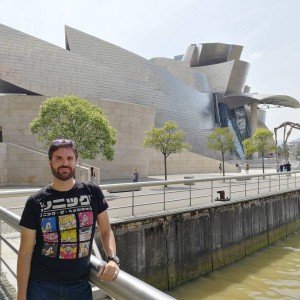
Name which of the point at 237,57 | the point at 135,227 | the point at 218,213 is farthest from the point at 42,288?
the point at 237,57

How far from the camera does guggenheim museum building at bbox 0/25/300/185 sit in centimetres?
2802

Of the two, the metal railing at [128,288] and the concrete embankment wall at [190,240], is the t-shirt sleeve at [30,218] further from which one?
the concrete embankment wall at [190,240]

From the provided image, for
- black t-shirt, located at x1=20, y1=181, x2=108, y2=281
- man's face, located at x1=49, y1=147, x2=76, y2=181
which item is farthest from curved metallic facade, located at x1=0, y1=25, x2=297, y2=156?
black t-shirt, located at x1=20, y1=181, x2=108, y2=281

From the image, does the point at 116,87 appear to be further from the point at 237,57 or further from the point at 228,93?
the point at 237,57

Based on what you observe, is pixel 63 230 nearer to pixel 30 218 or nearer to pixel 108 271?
pixel 30 218

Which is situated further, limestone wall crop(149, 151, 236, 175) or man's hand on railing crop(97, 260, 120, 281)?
limestone wall crop(149, 151, 236, 175)

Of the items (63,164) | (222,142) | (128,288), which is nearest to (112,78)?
(222,142)

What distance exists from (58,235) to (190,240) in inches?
354

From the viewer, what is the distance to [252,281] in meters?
10.0

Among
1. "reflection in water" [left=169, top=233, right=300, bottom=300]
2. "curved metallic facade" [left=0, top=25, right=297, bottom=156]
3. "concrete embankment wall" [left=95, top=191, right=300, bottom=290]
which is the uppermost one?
"curved metallic facade" [left=0, top=25, right=297, bottom=156]

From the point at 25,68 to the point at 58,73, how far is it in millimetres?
3523

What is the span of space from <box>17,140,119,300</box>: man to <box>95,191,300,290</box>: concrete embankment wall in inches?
253

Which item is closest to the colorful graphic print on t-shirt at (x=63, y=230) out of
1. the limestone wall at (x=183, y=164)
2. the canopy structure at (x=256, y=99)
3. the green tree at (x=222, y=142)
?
the limestone wall at (x=183, y=164)

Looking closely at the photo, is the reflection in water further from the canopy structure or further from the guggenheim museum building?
the canopy structure
